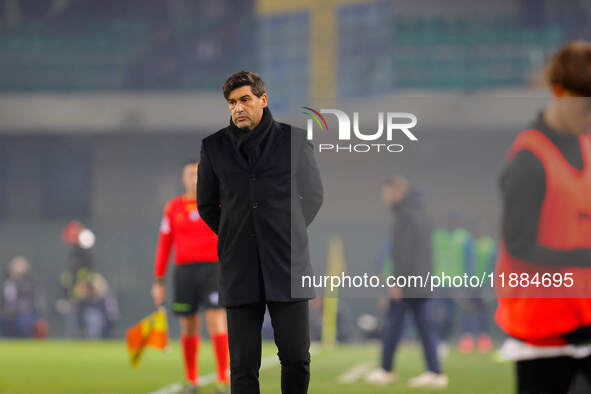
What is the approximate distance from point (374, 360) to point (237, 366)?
27.5 feet

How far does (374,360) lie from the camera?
1265 centimetres

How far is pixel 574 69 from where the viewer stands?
300 centimetres

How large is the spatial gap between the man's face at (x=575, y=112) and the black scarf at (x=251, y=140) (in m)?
1.68

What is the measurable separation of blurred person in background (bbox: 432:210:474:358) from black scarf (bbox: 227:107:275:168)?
3.05ft

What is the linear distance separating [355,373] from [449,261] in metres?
3.24

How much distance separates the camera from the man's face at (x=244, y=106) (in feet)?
14.4

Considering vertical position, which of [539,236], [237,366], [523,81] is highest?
[523,81]

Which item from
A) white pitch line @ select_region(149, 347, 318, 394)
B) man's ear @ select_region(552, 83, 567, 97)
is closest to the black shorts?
white pitch line @ select_region(149, 347, 318, 394)

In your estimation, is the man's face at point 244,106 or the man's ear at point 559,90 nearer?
the man's ear at point 559,90

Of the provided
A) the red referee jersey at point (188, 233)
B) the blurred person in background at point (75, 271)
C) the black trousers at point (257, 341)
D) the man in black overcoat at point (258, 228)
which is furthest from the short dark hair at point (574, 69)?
the blurred person in background at point (75, 271)

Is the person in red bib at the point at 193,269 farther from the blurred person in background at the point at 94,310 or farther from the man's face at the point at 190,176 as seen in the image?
the blurred person in background at the point at 94,310

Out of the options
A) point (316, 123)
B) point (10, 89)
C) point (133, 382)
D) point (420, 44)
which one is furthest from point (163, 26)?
point (316, 123)

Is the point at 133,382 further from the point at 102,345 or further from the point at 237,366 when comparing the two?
the point at 102,345

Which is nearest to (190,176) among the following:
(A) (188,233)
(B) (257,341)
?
(A) (188,233)
